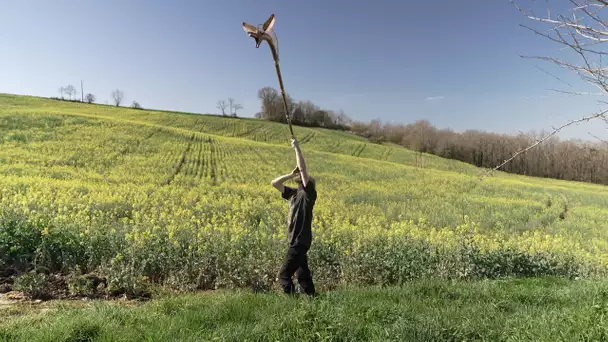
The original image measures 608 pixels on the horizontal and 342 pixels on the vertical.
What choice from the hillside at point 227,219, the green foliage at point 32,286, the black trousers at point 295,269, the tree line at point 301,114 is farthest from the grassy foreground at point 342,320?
the tree line at point 301,114

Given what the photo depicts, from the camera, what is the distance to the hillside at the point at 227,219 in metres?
7.52

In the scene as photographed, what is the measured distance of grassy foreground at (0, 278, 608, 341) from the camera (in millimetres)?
3650

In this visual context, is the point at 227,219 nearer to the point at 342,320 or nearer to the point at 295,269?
the point at 295,269

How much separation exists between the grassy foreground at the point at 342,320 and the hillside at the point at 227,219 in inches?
66.4

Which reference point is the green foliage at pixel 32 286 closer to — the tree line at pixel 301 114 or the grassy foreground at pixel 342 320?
the grassy foreground at pixel 342 320

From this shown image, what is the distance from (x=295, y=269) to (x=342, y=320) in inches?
61.6

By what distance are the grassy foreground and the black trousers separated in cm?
38

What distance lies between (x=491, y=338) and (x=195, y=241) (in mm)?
6111

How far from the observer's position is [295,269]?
538 centimetres

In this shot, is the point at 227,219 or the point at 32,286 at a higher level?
the point at 32,286

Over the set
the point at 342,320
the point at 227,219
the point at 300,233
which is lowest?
the point at 227,219

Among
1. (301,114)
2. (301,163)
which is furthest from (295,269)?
(301,114)

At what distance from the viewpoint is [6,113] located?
34312 millimetres

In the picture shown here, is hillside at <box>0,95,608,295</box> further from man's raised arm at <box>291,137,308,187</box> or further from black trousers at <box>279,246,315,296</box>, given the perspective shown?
man's raised arm at <box>291,137,308,187</box>
